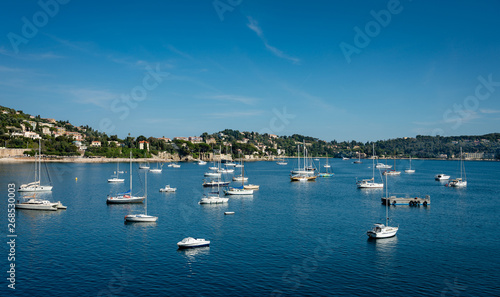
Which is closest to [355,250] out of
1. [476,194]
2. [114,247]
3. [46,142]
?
[114,247]

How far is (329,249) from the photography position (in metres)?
33.2

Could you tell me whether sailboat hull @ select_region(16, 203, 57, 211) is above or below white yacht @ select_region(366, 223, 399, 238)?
above

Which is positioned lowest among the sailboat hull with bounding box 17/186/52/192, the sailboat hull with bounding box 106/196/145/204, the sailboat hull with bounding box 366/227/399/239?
the sailboat hull with bounding box 366/227/399/239

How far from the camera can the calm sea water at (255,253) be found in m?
24.8

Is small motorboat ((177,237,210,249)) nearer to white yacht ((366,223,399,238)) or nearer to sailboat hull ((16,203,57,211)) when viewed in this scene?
white yacht ((366,223,399,238))

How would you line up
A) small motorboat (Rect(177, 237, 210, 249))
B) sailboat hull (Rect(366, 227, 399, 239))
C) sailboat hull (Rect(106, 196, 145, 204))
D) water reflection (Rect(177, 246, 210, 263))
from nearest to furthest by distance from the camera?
water reflection (Rect(177, 246, 210, 263)), small motorboat (Rect(177, 237, 210, 249)), sailboat hull (Rect(366, 227, 399, 239)), sailboat hull (Rect(106, 196, 145, 204))

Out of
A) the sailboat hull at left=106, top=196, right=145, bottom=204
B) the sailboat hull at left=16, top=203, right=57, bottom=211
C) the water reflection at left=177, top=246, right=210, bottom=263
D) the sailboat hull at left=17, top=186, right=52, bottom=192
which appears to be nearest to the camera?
the water reflection at left=177, top=246, right=210, bottom=263

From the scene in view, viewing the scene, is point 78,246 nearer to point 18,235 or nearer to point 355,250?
point 18,235

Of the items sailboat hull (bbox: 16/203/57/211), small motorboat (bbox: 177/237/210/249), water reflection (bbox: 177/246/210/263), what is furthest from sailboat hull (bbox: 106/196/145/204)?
water reflection (bbox: 177/246/210/263)

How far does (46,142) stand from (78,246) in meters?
187

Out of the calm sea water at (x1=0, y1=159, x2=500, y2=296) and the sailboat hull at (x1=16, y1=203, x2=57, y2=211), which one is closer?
the calm sea water at (x1=0, y1=159, x2=500, y2=296)

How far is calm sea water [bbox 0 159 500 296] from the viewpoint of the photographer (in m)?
24.8

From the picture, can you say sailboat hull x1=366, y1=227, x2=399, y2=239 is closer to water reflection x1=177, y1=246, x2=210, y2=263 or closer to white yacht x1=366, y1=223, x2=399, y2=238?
white yacht x1=366, y1=223, x2=399, y2=238

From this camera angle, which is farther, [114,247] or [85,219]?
[85,219]
